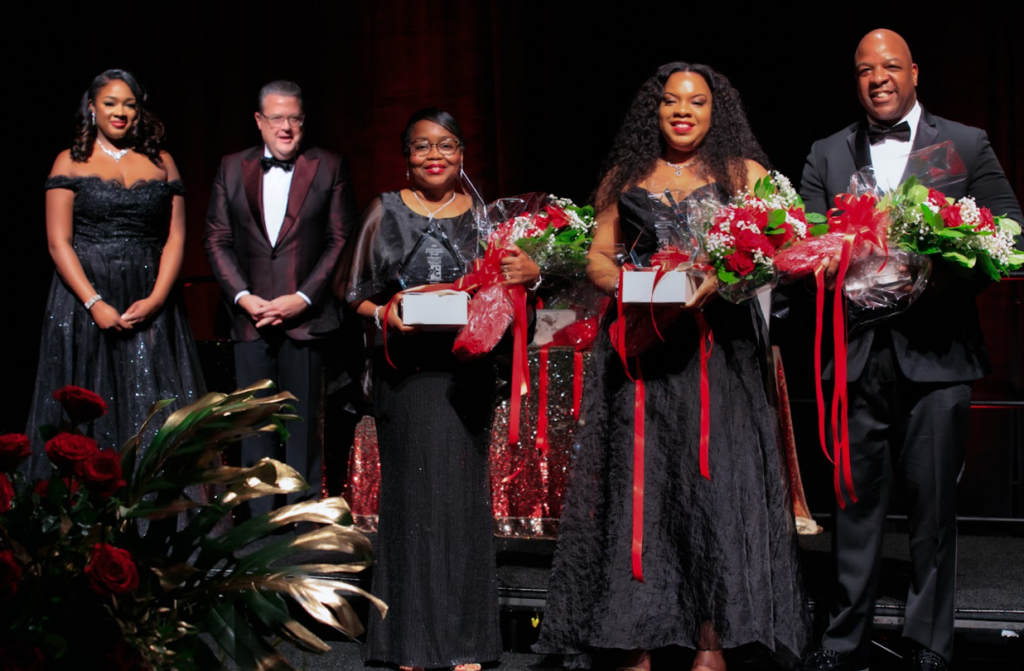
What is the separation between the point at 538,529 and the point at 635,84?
216 centimetres

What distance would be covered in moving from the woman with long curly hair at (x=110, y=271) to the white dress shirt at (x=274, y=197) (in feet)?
1.10

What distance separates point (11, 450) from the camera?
1.74 meters

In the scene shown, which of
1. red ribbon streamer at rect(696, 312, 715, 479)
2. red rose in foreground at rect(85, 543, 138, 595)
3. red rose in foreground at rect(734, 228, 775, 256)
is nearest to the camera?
red rose in foreground at rect(85, 543, 138, 595)

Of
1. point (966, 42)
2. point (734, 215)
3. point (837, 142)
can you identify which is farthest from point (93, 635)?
point (966, 42)

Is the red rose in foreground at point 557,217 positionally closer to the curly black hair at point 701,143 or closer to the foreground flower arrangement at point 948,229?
the curly black hair at point 701,143

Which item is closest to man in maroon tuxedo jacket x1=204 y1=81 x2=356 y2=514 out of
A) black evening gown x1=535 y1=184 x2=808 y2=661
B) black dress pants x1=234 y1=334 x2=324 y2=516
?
black dress pants x1=234 y1=334 x2=324 y2=516

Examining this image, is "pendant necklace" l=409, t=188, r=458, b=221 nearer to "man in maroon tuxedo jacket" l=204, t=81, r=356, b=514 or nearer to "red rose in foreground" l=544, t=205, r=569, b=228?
"red rose in foreground" l=544, t=205, r=569, b=228

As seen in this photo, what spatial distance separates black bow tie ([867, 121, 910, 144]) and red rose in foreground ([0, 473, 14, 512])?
2.22 m

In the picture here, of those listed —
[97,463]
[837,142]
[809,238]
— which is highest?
[837,142]

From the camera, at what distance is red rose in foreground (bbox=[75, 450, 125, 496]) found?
1.65 m

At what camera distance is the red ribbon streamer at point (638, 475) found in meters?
2.78

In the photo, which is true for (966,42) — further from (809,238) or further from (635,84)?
(809,238)

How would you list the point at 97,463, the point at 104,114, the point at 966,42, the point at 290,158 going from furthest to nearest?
the point at 966,42, the point at 290,158, the point at 104,114, the point at 97,463

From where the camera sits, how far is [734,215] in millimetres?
2555
